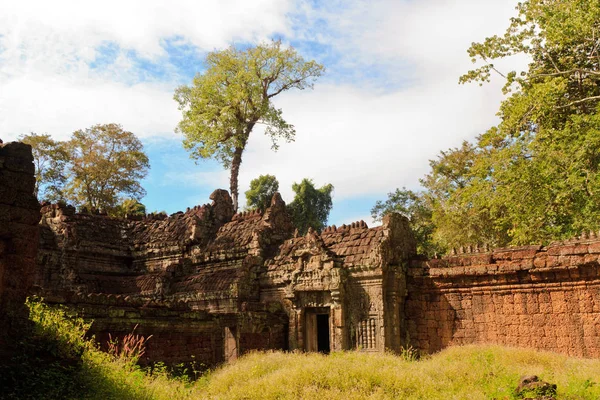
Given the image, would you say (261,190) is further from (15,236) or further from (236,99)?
(15,236)

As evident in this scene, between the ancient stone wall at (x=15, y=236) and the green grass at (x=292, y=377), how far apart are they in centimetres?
54

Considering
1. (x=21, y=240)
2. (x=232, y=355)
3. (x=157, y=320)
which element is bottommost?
(x=232, y=355)

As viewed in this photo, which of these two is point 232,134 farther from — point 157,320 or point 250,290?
point 157,320

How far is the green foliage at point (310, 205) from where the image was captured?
113ft

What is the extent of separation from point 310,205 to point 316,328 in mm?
20088

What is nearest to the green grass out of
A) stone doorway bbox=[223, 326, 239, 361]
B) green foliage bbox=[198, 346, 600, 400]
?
green foliage bbox=[198, 346, 600, 400]

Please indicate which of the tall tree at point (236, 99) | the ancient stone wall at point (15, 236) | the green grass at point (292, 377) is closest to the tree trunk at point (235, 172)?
the tall tree at point (236, 99)

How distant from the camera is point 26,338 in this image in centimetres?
727

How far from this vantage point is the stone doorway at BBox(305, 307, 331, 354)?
1516 cm

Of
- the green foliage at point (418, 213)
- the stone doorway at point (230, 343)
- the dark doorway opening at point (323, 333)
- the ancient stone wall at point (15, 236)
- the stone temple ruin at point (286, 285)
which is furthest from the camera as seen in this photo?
the green foliage at point (418, 213)

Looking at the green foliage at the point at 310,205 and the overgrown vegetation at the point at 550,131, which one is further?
the green foliage at the point at 310,205

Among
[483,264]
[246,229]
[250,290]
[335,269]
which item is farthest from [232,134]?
[483,264]

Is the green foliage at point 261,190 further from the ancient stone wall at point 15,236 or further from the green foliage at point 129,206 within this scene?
the ancient stone wall at point 15,236

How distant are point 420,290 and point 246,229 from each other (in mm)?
6820
